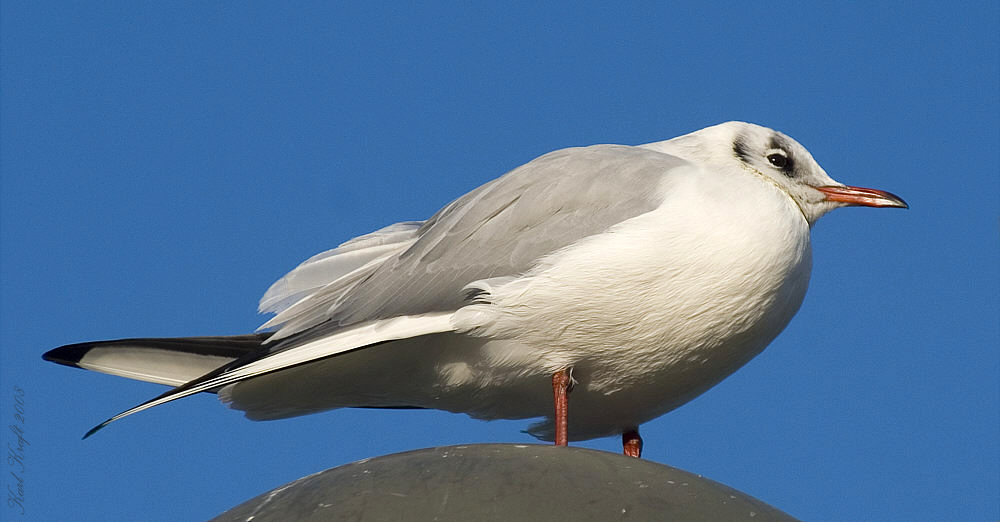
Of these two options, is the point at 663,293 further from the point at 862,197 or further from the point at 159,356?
the point at 159,356

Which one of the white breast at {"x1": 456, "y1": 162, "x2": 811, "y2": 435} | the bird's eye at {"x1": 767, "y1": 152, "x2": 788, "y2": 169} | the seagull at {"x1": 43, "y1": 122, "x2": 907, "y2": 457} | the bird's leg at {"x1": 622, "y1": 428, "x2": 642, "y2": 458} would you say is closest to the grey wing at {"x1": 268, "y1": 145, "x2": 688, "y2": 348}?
the seagull at {"x1": 43, "y1": 122, "x2": 907, "y2": 457}

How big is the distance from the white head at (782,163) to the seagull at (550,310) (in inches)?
1.0

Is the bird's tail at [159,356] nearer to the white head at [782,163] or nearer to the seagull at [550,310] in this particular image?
the seagull at [550,310]

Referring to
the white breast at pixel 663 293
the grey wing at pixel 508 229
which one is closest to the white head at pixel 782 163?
the grey wing at pixel 508 229

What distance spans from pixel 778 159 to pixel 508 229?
162cm

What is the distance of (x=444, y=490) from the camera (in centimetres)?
366

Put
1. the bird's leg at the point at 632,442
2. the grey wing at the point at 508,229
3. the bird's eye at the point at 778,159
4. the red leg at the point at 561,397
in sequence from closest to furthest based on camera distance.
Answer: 1. the red leg at the point at 561,397
2. the grey wing at the point at 508,229
3. the bird's leg at the point at 632,442
4. the bird's eye at the point at 778,159

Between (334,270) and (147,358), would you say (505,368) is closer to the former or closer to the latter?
(334,270)

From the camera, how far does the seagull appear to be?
5.16 metres

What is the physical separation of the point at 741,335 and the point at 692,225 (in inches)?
22.0

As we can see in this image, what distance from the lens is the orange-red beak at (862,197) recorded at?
242 inches

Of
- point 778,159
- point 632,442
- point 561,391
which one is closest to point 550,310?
point 561,391

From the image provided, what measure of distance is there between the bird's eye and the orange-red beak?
0.70 feet

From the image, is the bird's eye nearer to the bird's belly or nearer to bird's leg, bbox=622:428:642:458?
the bird's belly
